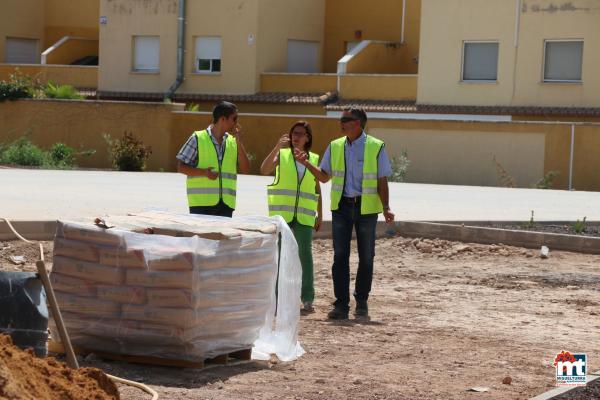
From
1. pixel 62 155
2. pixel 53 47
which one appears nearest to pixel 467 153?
pixel 62 155

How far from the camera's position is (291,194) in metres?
11.3

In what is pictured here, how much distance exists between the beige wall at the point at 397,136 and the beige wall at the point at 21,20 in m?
16.3

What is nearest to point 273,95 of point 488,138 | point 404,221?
point 488,138

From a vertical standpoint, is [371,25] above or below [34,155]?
above

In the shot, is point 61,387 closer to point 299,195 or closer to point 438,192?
point 299,195

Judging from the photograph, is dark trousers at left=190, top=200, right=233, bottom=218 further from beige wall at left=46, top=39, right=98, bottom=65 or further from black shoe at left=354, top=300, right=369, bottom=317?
beige wall at left=46, top=39, right=98, bottom=65

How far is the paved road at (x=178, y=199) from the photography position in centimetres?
1819

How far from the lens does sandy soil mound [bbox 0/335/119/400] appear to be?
577cm

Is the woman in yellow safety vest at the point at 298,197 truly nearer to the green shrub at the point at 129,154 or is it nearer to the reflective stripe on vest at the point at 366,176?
the reflective stripe on vest at the point at 366,176

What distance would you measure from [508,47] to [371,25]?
8.83 m

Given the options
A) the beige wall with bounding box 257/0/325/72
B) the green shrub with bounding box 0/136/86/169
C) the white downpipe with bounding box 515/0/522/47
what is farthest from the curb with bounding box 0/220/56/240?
the beige wall with bounding box 257/0/325/72

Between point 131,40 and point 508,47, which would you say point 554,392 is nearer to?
point 508,47

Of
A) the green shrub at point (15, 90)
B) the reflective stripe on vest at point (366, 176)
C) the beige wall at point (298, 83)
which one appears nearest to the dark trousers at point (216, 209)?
the reflective stripe on vest at point (366, 176)

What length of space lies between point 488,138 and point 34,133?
1319 centimetres
